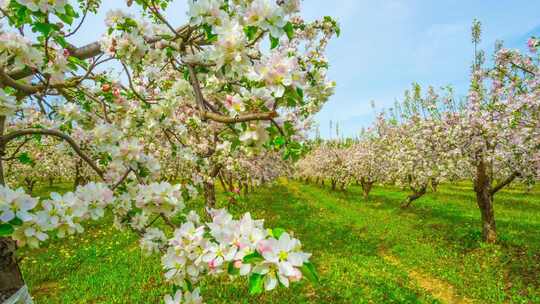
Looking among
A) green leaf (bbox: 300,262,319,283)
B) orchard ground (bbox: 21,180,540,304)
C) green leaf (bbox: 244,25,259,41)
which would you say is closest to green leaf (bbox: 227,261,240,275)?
green leaf (bbox: 300,262,319,283)

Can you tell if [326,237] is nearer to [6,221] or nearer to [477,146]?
[477,146]

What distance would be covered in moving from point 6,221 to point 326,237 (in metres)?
12.0

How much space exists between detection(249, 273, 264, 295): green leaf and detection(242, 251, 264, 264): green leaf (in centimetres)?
6

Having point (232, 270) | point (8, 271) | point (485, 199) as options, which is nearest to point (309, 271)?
point (232, 270)

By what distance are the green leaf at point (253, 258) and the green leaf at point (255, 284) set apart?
63 millimetres

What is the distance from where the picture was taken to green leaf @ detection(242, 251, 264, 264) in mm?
1513

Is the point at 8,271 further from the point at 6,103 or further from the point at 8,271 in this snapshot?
the point at 6,103

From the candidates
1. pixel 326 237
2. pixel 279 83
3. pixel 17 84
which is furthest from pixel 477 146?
pixel 17 84

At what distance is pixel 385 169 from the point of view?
922 inches

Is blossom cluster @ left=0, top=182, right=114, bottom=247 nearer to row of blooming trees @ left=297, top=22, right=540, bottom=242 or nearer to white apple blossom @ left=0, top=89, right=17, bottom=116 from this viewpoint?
white apple blossom @ left=0, top=89, right=17, bottom=116

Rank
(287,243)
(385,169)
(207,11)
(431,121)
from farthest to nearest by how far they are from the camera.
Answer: (385,169) < (431,121) < (207,11) < (287,243)

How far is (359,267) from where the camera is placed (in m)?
9.32

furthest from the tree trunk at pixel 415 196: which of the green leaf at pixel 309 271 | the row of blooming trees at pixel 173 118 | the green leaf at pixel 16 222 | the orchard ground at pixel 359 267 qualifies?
the green leaf at pixel 16 222

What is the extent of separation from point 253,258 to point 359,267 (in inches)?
344
